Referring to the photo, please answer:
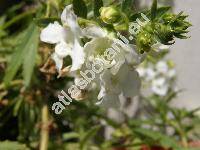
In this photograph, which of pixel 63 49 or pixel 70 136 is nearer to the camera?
pixel 63 49

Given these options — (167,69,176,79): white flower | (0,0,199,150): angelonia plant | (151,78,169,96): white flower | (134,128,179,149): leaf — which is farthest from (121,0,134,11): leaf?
(167,69,176,79): white flower

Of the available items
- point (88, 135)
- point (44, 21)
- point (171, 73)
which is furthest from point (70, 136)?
point (171, 73)

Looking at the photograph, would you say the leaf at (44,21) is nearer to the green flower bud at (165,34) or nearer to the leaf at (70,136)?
the green flower bud at (165,34)

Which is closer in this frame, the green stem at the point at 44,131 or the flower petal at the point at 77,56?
the flower petal at the point at 77,56

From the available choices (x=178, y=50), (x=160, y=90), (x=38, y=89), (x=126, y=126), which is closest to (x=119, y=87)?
(x=38, y=89)

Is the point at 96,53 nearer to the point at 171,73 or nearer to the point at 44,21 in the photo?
the point at 44,21

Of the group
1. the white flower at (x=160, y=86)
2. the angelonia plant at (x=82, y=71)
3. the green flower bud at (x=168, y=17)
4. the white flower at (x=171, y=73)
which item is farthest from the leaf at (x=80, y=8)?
the white flower at (x=171, y=73)

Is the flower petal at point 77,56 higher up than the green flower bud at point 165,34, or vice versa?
the green flower bud at point 165,34

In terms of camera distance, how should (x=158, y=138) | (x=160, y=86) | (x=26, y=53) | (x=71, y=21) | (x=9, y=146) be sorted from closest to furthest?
(x=71, y=21) < (x=9, y=146) < (x=26, y=53) < (x=158, y=138) < (x=160, y=86)
